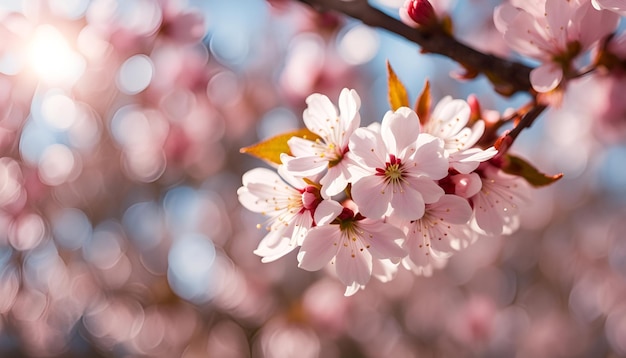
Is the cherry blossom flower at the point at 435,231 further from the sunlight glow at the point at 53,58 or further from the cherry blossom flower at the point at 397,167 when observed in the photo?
the sunlight glow at the point at 53,58

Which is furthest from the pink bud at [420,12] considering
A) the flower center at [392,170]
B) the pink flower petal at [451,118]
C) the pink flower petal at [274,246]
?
the pink flower petal at [274,246]

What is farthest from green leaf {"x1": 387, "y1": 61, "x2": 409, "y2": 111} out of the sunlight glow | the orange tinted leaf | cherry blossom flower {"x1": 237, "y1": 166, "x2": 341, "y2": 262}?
the sunlight glow

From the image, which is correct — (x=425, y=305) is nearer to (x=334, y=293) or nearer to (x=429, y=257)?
(x=334, y=293)

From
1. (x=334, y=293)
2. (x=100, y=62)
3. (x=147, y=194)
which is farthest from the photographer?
(x=147, y=194)

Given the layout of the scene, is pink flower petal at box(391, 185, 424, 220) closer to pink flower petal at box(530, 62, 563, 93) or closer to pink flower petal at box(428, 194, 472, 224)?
pink flower petal at box(428, 194, 472, 224)

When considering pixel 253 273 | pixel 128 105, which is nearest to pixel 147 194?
pixel 128 105

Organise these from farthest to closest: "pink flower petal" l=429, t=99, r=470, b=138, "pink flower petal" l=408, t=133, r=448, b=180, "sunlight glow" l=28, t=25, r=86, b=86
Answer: "sunlight glow" l=28, t=25, r=86, b=86 < "pink flower petal" l=429, t=99, r=470, b=138 < "pink flower petal" l=408, t=133, r=448, b=180
